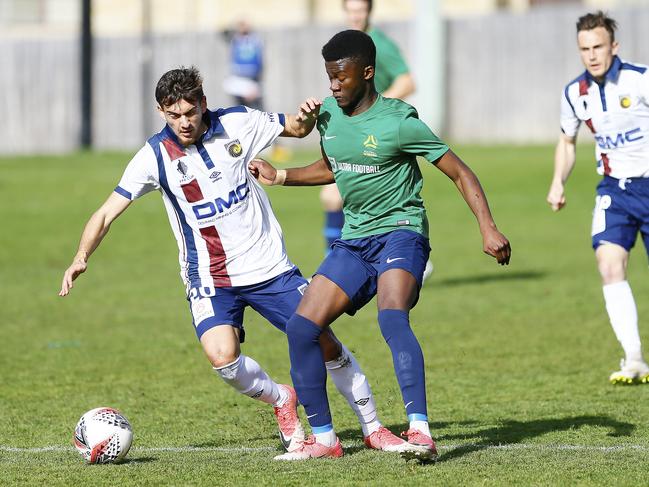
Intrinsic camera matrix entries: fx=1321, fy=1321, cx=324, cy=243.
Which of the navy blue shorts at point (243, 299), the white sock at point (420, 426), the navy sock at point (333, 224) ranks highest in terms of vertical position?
the navy blue shorts at point (243, 299)

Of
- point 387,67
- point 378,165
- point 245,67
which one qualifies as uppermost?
point 387,67

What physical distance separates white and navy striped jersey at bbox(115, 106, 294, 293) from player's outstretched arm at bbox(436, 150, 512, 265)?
1127 mm

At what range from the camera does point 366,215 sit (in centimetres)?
685

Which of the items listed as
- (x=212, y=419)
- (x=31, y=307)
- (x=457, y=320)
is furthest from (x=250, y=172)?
(x=31, y=307)

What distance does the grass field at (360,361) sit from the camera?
6457 millimetres

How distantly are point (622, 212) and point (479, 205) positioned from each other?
2886mm

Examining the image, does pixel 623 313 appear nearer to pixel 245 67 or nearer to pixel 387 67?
pixel 387 67

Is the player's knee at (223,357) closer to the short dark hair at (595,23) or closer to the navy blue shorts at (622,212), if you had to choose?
the navy blue shorts at (622,212)

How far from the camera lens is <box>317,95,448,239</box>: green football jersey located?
6.67 metres

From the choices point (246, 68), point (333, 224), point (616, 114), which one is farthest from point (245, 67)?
point (616, 114)

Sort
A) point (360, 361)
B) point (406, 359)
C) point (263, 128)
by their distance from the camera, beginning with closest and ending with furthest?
point (406, 359) → point (263, 128) → point (360, 361)

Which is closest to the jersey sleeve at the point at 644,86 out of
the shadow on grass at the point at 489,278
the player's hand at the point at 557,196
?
the player's hand at the point at 557,196

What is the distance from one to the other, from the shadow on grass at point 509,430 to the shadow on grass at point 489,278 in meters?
7.14

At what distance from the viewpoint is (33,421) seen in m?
8.08
